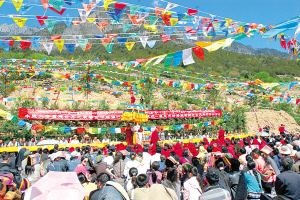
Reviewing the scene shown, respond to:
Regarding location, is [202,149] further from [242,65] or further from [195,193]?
[242,65]

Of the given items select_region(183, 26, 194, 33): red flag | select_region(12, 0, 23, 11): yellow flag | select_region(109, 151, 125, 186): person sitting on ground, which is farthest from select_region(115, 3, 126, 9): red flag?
select_region(109, 151, 125, 186): person sitting on ground

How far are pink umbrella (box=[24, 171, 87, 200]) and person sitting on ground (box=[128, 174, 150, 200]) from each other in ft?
2.50

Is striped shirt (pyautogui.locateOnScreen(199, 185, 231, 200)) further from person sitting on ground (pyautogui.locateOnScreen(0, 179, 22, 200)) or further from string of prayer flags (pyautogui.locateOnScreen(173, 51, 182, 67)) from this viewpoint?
string of prayer flags (pyautogui.locateOnScreen(173, 51, 182, 67))

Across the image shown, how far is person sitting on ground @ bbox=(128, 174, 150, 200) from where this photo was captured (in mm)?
3496

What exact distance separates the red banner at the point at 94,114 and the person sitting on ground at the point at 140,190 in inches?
551

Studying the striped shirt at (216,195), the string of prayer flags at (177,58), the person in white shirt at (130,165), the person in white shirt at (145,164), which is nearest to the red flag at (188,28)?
the string of prayer flags at (177,58)

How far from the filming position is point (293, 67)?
76062 mm

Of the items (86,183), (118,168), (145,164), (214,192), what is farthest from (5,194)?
(145,164)

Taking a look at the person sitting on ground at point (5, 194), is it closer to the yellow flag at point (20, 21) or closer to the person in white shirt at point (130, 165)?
the person in white shirt at point (130, 165)

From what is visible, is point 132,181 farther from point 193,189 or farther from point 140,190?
point 193,189

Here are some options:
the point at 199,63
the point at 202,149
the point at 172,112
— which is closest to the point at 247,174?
the point at 202,149

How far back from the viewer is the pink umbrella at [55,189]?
2959mm

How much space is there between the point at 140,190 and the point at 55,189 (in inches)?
48.3

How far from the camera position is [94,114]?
17797mm
